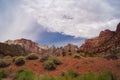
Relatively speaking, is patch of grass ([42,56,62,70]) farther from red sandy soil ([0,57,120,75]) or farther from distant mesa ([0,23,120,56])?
distant mesa ([0,23,120,56])

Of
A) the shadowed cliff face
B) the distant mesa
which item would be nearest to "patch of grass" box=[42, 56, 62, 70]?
the distant mesa

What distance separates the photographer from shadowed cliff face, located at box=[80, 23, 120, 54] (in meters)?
75.3

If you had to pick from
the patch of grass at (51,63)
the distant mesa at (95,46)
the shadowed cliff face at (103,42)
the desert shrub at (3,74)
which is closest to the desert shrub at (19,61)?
the patch of grass at (51,63)

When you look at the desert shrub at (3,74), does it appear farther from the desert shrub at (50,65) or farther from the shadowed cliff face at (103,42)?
the shadowed cliff face at (103,42)

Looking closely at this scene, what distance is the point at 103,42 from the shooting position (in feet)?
290

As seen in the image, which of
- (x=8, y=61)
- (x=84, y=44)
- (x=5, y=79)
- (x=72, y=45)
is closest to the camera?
(x=5, y=79)

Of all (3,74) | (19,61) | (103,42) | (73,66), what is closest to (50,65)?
(73,66)

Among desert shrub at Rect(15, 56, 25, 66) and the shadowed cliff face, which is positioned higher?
the shadowed cliff face

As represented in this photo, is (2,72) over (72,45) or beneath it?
beneath

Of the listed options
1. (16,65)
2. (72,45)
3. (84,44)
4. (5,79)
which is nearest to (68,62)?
(16,65)

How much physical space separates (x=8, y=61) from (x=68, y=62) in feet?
32.6

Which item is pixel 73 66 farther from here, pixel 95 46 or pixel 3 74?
pixel 95 46

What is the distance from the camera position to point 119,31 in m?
78.3

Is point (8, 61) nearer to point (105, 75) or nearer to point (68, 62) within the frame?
point (68, 62)
